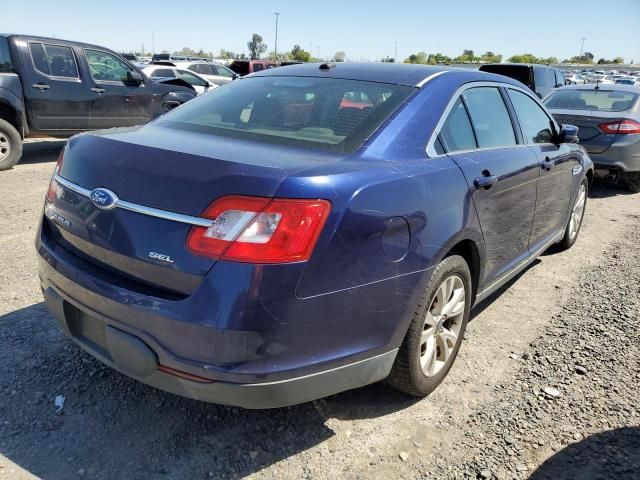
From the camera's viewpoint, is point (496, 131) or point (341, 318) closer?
point (341, 318)

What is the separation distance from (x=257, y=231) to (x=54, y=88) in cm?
774

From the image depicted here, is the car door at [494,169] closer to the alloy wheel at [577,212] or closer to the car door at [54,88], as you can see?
the alloy wheel at [577,212]

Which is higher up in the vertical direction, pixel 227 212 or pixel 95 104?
pixel 227 212

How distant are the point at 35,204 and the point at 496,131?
490 cm

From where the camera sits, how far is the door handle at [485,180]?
2.89 meters

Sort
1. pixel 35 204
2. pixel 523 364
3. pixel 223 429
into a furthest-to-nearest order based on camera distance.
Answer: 1. pixel 35 204
2. pixel 523 364
3. pixel 223 429

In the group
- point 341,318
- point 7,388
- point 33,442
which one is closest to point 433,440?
point 341,318

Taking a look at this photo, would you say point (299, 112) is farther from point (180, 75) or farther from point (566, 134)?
point (180, 75)

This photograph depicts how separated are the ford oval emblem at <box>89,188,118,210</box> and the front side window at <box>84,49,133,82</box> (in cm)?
754

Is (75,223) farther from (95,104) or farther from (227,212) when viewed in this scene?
(95,104)

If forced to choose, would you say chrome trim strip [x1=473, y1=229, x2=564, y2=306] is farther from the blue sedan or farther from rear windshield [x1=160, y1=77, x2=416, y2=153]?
rear windshield [x1=160, y1=77, x2=416, y2=153]

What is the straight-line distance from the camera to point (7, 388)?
106 inches

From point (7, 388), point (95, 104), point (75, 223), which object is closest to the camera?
point (75, 223)

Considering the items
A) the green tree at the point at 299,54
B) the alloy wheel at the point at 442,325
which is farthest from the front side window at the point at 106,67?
the green tree at the point at 299,54
